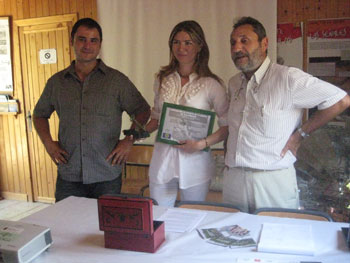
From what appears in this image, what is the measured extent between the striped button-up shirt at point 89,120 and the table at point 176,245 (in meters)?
0.51

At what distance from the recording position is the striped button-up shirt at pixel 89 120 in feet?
7.59

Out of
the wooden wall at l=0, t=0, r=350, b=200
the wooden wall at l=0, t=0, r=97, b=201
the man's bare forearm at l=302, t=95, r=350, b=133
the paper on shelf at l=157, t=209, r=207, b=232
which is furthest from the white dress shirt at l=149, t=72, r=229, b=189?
the wooden wall at l=0, t=0, r=97, b=201

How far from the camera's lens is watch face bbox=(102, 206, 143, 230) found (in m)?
1.41

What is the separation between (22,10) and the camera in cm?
438

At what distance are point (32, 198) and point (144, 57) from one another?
94.2 inches

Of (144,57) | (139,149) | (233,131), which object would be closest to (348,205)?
(233,131)

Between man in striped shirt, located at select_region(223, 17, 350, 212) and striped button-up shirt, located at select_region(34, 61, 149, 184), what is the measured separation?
2.56 ft

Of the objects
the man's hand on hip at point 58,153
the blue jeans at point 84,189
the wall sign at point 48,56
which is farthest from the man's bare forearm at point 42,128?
the wall sign at point 48,56

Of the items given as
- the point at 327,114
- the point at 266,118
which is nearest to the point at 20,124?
the point at 266,118

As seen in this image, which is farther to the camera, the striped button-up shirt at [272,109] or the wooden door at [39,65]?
the wooden door at [39,65]

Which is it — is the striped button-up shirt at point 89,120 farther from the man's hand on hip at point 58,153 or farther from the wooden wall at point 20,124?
the wooden wall at point 20,124

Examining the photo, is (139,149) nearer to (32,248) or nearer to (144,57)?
(144,57)

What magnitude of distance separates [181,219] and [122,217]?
39cm

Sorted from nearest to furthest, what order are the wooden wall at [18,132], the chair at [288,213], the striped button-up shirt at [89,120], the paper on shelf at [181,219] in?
the paper on shelf at [181,219] → the chair at [288,213] → the striped button-up shirt at [89,120] → the wooden wall at [18,132]
